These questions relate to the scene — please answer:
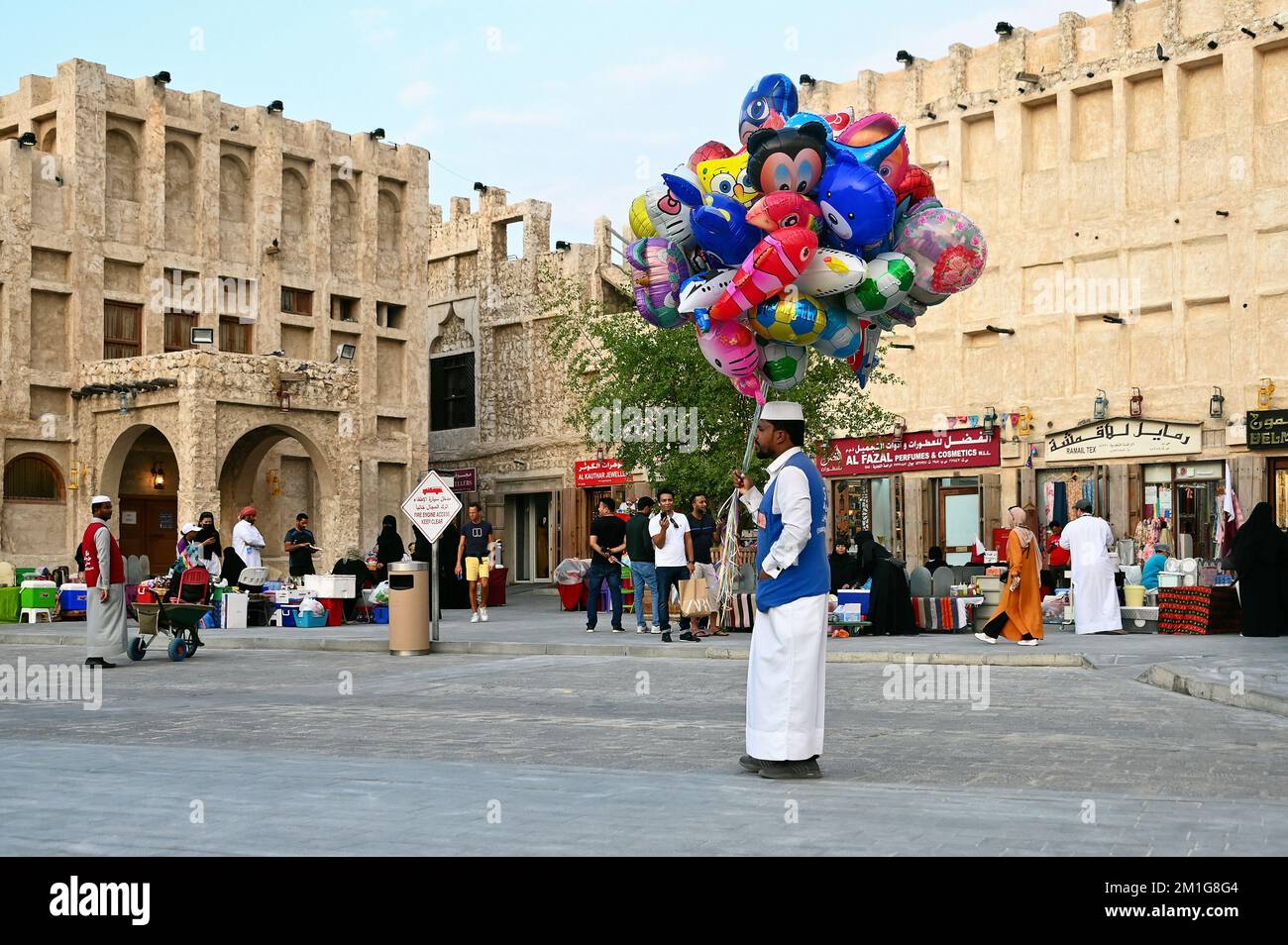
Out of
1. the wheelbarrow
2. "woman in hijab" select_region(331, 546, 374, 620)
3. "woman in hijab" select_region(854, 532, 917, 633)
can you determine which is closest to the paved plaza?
the wheelbarrow

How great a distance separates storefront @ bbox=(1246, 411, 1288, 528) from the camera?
32375 mm

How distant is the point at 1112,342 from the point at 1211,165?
4549 millimetres

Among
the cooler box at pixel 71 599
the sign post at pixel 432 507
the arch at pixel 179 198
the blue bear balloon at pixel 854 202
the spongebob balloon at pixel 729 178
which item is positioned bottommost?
the cooler box at pixel 71 599

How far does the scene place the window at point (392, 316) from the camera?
44.4m

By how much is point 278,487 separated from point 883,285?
31.1 m

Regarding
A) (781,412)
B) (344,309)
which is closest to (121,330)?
(344,309)

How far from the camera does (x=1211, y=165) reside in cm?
3428

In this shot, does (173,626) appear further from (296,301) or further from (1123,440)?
(296,301)

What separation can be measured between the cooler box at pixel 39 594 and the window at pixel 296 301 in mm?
15248

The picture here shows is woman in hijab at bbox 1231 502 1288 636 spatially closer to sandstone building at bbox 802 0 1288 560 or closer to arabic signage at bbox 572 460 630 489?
sandstone building at bbox 802 0 1288 560

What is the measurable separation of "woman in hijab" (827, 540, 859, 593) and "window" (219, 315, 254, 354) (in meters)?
21.7

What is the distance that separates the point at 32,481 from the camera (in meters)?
36.4

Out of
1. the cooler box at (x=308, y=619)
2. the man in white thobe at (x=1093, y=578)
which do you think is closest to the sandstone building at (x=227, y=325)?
the cooler box at (x=308, y=619)

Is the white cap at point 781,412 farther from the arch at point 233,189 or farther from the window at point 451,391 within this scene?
the window at point 451,391
